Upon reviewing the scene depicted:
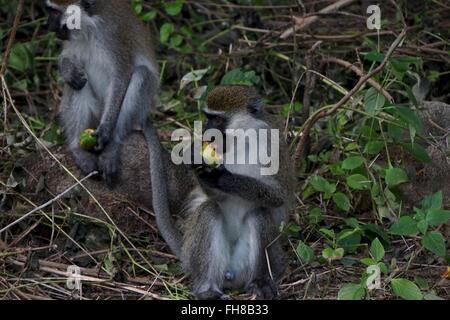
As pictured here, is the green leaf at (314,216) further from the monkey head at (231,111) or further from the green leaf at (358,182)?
the monkey head at (231,111)

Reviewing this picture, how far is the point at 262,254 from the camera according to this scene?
7023 millimetres

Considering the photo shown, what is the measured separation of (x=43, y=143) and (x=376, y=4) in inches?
151

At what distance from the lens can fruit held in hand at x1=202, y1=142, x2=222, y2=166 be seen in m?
6.93

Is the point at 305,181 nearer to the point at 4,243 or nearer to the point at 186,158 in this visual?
the point at 186,158

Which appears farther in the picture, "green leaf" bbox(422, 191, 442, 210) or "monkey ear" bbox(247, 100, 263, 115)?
"monkey ear" bbox(247, 100, 263, 115)

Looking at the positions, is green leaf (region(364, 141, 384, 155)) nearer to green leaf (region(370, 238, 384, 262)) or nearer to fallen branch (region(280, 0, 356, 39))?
green leaf (region(370, 238, 384, 262))

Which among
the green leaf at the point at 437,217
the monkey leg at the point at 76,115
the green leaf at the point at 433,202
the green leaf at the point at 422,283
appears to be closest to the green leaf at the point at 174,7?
the monkey leg at the point at 76,115

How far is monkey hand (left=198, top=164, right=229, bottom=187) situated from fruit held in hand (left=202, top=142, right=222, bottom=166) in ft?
0.31

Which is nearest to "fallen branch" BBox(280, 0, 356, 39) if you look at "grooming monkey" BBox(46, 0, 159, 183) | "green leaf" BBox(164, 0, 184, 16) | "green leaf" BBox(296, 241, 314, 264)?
"green leaf" BBox(164, 0, 184, 16)

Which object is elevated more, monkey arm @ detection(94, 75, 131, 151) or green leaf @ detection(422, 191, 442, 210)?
green leaf @ detection(422, 191, 442, 210)

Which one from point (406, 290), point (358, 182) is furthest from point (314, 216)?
point (406, 290)

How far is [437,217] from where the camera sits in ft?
22.1

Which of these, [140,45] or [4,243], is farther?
[140,45]
